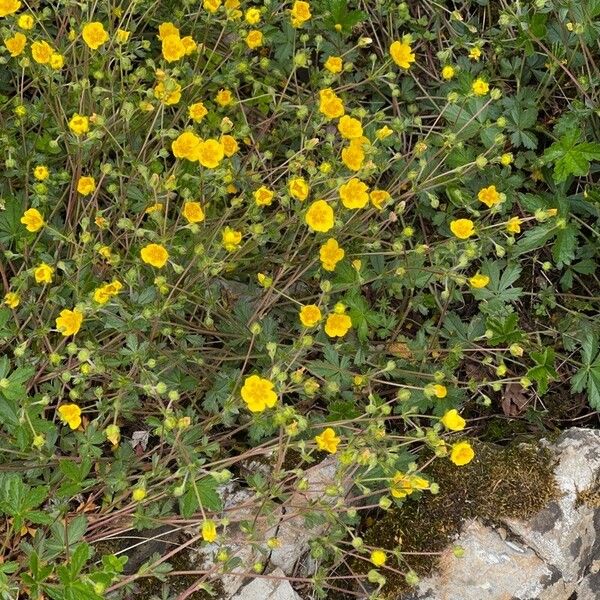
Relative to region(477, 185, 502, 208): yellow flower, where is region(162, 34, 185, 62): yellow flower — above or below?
above

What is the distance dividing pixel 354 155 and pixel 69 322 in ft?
3.73

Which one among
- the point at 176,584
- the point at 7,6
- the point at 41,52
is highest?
the point at 7,6

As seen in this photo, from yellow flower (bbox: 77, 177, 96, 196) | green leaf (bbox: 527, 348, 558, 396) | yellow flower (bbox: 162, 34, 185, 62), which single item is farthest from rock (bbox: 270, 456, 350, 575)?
yellow flower (bbox: 162, 34, 185, 62)

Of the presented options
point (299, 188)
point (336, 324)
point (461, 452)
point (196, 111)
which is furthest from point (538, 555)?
point (196, 111)

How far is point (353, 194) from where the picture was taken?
2.52 metres

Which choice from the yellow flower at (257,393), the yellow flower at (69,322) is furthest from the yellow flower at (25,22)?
the yellow flower at (257,393)

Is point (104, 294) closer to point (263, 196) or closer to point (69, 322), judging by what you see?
point (69, 322)

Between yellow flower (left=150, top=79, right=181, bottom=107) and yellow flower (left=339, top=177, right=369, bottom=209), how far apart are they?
0.65 m

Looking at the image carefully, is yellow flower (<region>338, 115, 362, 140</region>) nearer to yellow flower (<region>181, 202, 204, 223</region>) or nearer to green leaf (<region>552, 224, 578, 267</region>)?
yellow flower (<region>181, 202, 204, 223</region>)

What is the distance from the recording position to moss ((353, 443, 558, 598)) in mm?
2701

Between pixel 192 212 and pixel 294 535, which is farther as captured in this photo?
pixel 294 535

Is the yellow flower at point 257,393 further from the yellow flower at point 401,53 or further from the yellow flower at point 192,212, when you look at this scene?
the yellow flower at point 401,53

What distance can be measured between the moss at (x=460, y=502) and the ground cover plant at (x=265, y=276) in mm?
40

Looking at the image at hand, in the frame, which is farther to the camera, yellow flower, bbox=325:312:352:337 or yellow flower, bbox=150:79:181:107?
yellow flower, bbox=325:312:352:337
